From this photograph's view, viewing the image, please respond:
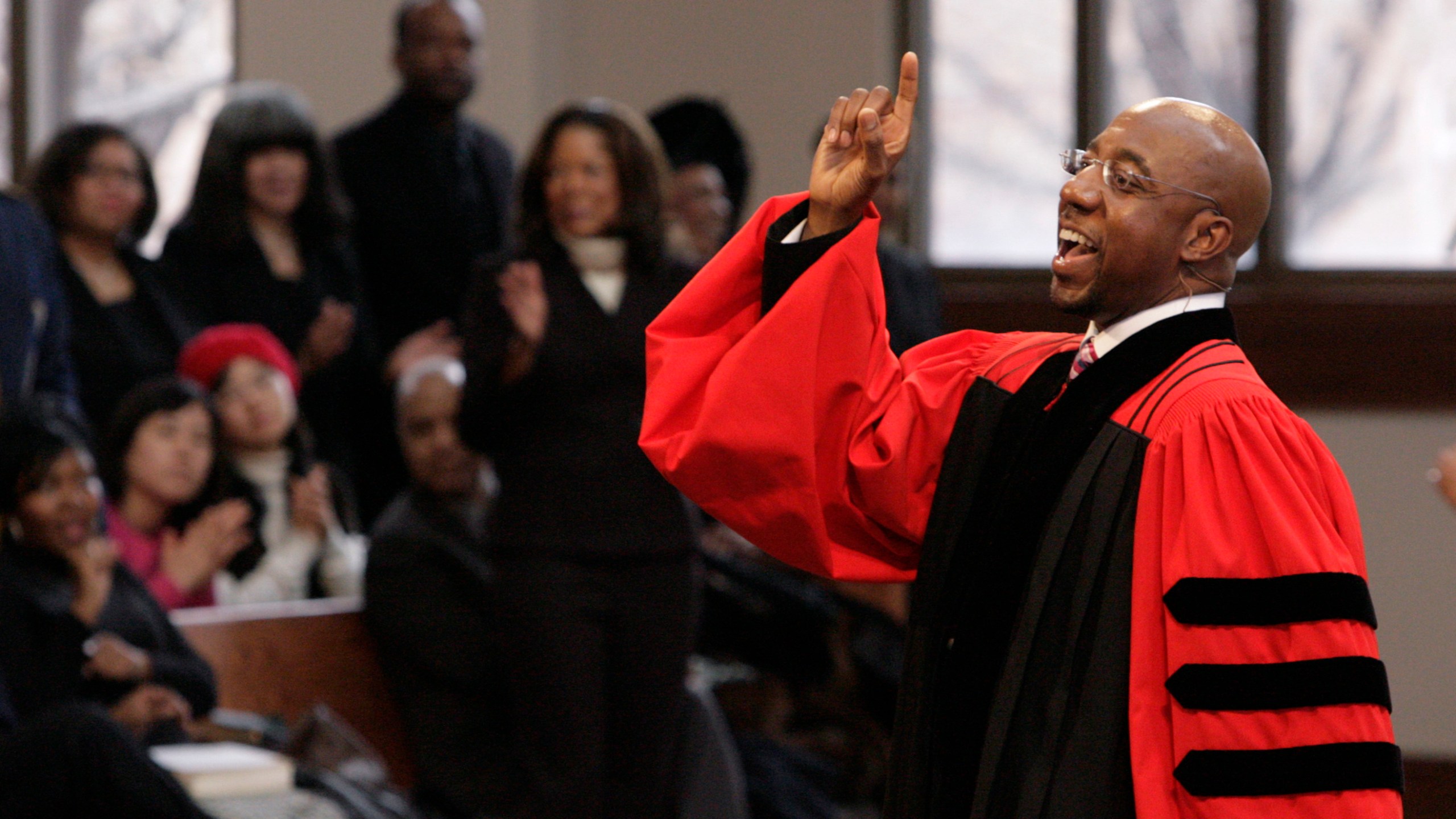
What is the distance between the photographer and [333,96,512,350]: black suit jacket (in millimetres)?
5227

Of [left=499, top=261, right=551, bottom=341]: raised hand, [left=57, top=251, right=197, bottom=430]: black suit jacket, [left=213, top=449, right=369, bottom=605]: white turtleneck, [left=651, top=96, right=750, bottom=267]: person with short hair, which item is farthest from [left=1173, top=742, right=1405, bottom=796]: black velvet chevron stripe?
[left=651, top=96, right=750, bottom=267]: person with short hair

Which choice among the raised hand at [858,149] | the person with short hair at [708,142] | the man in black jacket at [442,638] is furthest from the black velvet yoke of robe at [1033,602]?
the person with short hair at [708,142]

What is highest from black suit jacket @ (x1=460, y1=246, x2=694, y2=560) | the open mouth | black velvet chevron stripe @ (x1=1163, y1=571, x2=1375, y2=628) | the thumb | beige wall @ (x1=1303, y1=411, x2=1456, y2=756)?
the thumb

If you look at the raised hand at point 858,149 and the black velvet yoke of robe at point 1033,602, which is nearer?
the black velvet yoke of robe at point 1033,602

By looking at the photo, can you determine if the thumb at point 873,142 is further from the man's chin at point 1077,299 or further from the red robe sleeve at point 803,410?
the man's chin at point 1077,299

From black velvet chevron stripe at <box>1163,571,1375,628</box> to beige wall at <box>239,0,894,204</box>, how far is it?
16.3 feet

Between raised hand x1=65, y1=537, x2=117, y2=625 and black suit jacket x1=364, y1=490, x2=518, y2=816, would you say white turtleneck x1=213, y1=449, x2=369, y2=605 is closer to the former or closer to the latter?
black suit jacket x1=364, y1=490, x2=518, y2=816

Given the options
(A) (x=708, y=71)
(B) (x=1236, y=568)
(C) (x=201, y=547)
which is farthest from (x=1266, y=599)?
(A) (x=708, y=71)

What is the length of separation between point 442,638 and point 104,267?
1.27 m

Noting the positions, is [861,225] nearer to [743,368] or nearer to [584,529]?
[743,368]

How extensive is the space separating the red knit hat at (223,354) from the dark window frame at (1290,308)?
2.27m

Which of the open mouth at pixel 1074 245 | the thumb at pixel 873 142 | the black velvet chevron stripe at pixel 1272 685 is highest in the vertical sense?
the thumb at pixel 873 142

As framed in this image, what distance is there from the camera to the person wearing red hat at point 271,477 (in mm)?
4453

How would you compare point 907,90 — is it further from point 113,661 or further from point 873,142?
point 113,661
